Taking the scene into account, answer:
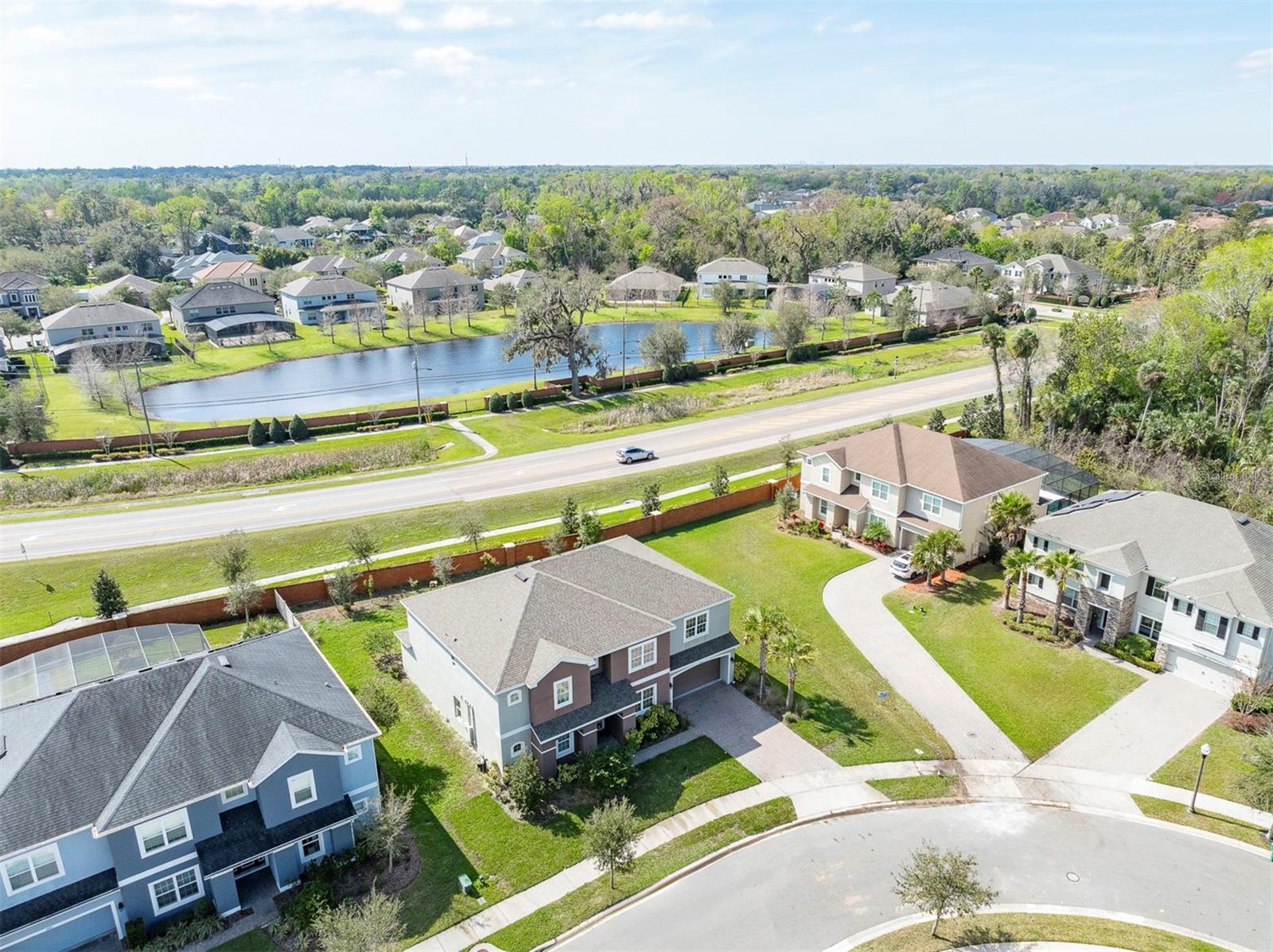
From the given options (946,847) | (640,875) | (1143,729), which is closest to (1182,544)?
(1143,729)

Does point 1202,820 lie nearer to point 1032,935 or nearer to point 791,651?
point 1032,935

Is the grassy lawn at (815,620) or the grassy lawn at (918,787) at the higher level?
the grassy lawn at (815,620)

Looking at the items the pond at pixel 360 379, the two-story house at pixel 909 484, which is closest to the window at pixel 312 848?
the two-story house at pixel 909 484

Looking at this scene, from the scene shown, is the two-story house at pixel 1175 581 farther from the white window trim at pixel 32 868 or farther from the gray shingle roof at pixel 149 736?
the white window trim at pixel 32 868

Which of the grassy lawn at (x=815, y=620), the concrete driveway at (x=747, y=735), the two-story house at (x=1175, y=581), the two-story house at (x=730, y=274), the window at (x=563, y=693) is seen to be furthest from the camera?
the two-story house at (x=730, y=274)

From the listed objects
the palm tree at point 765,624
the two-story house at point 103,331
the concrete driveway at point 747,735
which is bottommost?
the concrete driveway at point 747,735

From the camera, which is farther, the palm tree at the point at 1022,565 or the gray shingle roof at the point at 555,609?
the palm tree at the point at 1022,565

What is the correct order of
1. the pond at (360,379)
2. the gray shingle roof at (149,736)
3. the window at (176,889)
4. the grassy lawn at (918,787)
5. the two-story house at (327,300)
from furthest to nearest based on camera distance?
the two-story house at (327,300)
the pond at (360,379)
the grassy lawn at (918,787)
the window at (176,889)
the gray shingle roof at (149,736)
